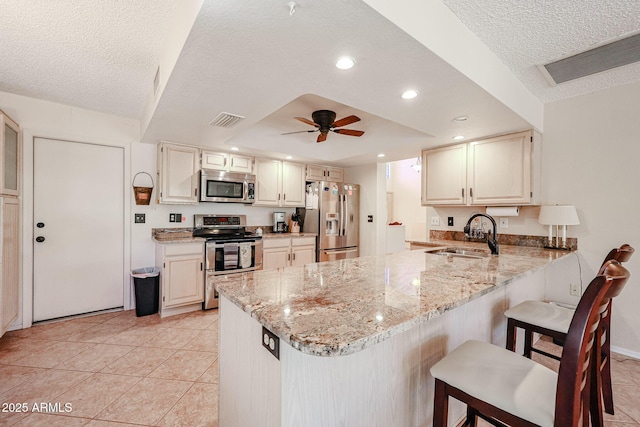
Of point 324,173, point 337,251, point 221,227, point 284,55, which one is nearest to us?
point 284,55

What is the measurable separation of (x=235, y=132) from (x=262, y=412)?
8.66 feet

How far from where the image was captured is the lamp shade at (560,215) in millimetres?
2506

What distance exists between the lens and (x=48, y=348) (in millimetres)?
2426

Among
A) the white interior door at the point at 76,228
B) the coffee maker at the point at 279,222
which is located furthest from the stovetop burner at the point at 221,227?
the white interior door at the point at 76,228

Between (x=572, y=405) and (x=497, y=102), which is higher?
(x=497, y=102)

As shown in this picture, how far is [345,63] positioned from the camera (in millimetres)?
1590

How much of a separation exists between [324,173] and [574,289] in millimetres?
3575

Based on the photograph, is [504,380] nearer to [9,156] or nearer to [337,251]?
[337,251]

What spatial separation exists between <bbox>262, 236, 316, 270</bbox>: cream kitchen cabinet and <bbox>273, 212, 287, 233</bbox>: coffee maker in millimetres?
545

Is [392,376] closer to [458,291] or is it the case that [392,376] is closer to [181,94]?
[458,291]

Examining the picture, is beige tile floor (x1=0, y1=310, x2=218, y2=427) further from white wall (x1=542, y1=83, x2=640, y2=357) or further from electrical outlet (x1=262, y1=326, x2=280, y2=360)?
white wall (x1=542, y1=83, x2=640, y2=357)

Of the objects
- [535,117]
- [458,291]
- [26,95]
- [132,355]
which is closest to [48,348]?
[132,355]

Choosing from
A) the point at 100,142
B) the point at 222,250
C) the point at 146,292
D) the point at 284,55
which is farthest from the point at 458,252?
the point at 100,142

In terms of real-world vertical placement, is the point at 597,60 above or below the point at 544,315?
above
